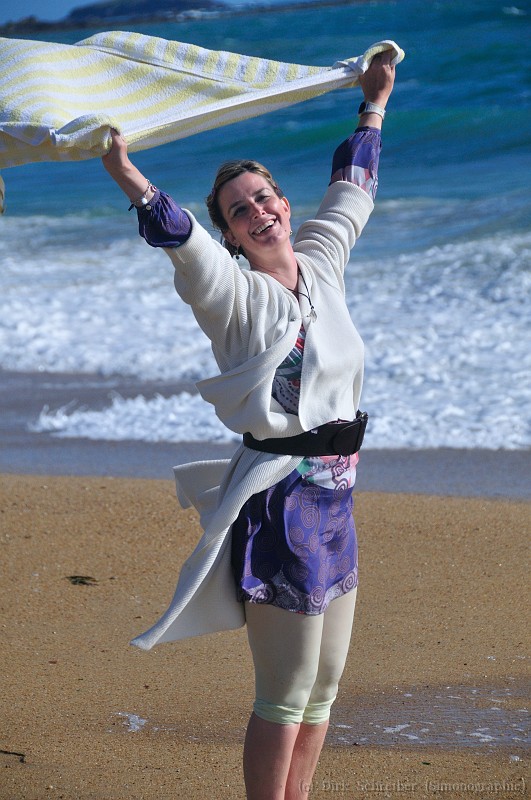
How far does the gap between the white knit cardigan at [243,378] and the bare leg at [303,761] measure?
35cm

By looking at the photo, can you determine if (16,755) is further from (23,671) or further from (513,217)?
(513,217)

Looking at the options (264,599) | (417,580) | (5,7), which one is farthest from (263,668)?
(5,7)

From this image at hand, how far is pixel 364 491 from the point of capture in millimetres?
5070

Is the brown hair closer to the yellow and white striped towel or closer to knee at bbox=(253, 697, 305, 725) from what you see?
the yellow and white striped towel

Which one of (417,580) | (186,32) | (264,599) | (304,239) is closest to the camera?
(264,599)

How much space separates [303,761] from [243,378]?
926 millimetres

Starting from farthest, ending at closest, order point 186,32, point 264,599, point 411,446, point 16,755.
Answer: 1. point 186,32
2. point 411,446
3. point 16,755
4. point 264,599

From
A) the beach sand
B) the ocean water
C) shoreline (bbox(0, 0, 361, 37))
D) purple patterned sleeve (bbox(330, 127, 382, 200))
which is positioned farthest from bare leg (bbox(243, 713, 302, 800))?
shoreline (bbox(0, 0, 361, 37))

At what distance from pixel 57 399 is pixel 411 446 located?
2.58 metres

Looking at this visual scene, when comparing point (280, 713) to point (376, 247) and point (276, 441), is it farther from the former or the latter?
point (376, 247)

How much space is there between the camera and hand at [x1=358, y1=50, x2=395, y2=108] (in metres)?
2.68

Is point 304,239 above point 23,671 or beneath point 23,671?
above

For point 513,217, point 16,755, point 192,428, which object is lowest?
point 16,755

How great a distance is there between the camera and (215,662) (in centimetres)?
349
